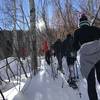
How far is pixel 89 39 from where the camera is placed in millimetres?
4953

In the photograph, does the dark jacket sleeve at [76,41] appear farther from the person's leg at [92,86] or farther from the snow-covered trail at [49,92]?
the snow-covered trail at [49,92]

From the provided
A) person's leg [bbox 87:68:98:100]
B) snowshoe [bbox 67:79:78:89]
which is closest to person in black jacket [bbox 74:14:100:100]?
person's leg [bbox 87:68:98:100]

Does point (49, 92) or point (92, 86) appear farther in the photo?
point (49, 92)

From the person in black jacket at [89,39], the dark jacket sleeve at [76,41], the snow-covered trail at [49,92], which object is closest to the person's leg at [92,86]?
the person in black jacket at [89,39]

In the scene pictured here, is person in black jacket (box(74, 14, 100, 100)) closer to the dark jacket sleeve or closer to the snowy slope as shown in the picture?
the dark jacket sleeve

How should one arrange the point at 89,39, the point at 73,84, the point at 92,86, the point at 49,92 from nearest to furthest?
the point at 92,86 < the point at 89,39 < the point at 49,92 < the point at 73,84

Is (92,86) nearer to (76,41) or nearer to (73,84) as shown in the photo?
(76,41)

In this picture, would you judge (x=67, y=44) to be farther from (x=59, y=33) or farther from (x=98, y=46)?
(x=59, y=33)

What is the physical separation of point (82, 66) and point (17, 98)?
90.3 inches

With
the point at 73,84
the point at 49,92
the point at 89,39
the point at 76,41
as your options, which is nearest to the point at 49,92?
A: the point at 49,92

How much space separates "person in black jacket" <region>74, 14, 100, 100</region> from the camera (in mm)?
4852

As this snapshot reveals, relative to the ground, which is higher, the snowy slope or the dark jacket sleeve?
the dark jacket sleeve

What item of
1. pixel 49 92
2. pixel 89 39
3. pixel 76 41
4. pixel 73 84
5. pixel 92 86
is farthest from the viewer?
pixel 73 84

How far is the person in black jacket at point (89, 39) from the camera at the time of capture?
4852mm
